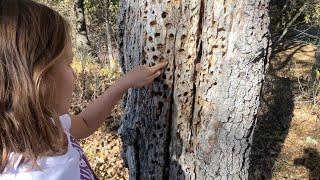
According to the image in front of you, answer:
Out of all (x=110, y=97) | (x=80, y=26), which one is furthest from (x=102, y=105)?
(x=80, y=26)

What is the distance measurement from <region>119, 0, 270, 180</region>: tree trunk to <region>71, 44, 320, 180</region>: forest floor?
273 cm

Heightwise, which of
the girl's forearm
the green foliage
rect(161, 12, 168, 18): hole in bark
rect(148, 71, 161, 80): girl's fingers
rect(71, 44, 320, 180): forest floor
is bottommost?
rect(71, 44, 320, 180): forest floor

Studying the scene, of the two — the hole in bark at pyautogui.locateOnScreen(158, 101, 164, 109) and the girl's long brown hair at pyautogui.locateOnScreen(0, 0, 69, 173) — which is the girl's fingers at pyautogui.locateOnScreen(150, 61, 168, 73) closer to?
the hole in bark at pyautogui.locateOnScreen(158, 101, 164, 109)

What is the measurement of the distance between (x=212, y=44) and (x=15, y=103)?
2.81ft

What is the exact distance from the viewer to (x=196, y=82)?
189cm

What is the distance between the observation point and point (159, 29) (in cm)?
184

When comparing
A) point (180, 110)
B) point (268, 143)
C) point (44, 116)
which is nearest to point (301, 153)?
point (268, 143)

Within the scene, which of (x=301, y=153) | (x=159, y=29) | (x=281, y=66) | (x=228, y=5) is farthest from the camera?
(x=281, y=66)

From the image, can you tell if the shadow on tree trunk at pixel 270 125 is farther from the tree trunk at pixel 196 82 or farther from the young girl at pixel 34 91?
the young girl at pixel 34 91

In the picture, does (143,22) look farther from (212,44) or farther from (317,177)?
(317,177)

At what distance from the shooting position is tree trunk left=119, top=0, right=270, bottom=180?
1.74m

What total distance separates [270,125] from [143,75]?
4216 millimetres

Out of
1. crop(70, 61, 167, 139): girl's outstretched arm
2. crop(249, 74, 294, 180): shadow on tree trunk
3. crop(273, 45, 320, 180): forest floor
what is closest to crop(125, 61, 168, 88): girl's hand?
crop(70, 61, 167, 139): girl's outstretched arm

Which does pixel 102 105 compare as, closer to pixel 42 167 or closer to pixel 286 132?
pixel 42 167
